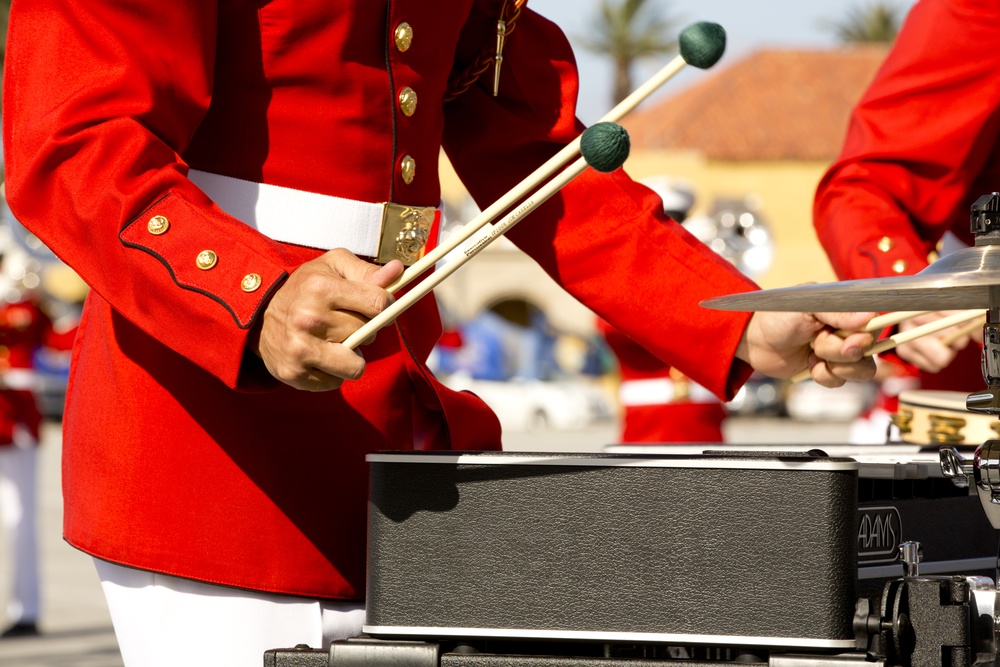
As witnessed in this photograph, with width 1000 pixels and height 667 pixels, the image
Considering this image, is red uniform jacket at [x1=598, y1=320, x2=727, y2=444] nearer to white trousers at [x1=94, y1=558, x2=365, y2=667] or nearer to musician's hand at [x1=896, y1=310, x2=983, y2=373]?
musician's hand at [x1=896, y1=310, x2=983, y2=373]

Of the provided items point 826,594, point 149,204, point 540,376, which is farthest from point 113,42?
point 540,376

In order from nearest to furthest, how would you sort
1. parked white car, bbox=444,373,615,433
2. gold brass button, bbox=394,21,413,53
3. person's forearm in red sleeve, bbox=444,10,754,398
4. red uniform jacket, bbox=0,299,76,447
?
gold brass button, bbox=394,21,413,53 → person's forearm in red sleeve, bbox=444,10,754,398 → red uniform jacket, bbox=0,299,76,447 → parked white car, bbox=444,373,615,433

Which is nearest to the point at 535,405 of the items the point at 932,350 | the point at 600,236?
the point at 932,350

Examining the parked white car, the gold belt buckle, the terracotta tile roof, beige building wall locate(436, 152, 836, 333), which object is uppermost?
the terracotta tile roof

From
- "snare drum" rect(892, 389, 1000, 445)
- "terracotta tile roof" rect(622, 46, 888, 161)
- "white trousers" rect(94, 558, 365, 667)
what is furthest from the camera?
"terracotta tile roof" rect(622, 46, 888, 161)

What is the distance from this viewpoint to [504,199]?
152 centimetres

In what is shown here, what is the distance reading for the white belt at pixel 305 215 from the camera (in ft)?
5.91

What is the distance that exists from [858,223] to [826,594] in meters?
1.80

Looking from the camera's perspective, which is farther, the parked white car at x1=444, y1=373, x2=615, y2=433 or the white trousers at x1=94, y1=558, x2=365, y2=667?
the parked white car at x1=444, y1=373, x2=615, y2=433

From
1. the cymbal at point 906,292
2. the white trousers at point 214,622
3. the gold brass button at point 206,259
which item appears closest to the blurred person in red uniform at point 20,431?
the white trousers at point 214,622

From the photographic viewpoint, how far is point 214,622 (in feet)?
5.73

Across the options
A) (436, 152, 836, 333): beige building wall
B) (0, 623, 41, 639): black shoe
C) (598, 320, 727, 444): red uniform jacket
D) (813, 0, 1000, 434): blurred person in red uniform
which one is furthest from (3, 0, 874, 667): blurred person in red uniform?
(436, 152, 836, 333): beige building wall

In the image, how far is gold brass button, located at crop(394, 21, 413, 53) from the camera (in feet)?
6.13

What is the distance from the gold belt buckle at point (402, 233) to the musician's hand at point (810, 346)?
50cm
